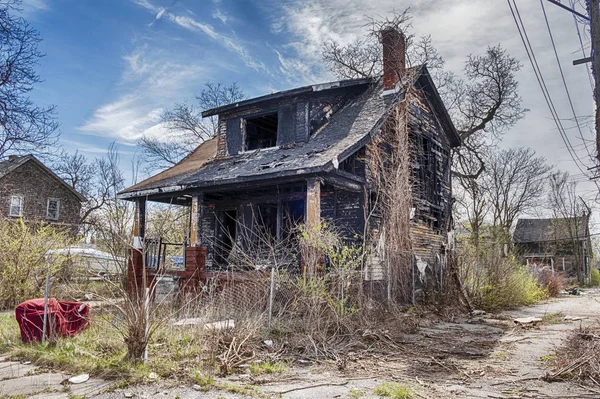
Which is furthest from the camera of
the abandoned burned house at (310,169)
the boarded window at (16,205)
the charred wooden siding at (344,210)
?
the boarded window at (16,205)

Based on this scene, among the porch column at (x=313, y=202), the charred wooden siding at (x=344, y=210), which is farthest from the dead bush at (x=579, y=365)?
the charred wooden siding at (x=344, y=210)

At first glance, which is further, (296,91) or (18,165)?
(18,165)

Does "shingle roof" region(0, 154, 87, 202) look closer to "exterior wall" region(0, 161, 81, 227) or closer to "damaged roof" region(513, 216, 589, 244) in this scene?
"exterior wall" region(0, 161, 81, 227)

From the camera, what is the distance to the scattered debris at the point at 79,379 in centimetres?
516

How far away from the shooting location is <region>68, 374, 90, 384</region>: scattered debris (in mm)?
5156

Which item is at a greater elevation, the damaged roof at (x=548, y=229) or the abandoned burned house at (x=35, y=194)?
the abandoned burned house at (x=35, y=194)

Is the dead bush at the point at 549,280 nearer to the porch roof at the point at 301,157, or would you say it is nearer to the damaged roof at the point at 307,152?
the damaged roof at the point at 307,152

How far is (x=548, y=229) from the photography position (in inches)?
1620

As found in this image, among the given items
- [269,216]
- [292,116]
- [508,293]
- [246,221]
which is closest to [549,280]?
[508,293]

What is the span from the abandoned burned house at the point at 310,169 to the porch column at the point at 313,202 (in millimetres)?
Answer: 24

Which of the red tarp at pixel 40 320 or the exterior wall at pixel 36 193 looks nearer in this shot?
the red tarp at pixel 40 320

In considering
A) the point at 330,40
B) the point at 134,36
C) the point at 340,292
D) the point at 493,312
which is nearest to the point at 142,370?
the point at 340,292

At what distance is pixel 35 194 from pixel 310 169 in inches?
1055

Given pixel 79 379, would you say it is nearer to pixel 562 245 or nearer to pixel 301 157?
pixel 301 157
